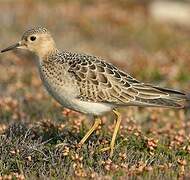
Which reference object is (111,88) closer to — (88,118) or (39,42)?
(39,42)

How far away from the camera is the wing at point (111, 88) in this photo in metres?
8.28

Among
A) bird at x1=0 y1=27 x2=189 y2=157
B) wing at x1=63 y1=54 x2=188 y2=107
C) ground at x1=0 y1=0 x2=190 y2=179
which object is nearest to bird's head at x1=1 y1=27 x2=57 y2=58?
bird at x1=0 y1=27 x2=189 y2=157

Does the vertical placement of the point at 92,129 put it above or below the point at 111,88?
below

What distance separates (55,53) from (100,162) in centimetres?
212

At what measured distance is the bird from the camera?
8.19m

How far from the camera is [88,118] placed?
11672 mm

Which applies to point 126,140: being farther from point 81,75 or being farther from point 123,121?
point 123,121

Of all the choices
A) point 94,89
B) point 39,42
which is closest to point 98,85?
point 94,89

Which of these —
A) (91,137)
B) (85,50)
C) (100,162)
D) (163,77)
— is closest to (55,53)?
(91,137)

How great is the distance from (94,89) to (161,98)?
0.93 m

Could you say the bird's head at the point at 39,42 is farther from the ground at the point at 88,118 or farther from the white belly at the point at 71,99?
the ground at the point at 88,118

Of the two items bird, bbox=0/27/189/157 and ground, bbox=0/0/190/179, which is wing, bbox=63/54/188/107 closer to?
bird, bbox=0/27/189/157

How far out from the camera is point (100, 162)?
7.36 meters

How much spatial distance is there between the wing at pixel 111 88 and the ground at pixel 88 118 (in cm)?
56
